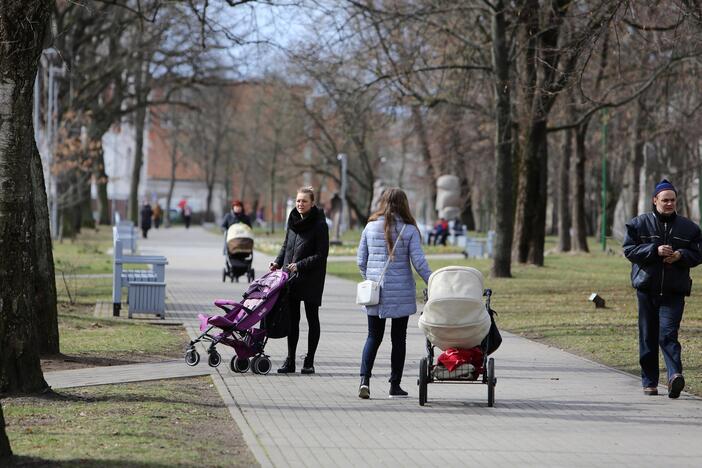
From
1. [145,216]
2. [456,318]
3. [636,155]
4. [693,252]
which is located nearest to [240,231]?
[693,252]

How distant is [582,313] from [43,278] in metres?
9.15

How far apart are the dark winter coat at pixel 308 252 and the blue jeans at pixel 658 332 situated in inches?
114

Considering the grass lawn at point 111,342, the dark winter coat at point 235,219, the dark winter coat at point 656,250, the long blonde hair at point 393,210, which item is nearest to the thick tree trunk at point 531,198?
the dark winter coat at point 235,219

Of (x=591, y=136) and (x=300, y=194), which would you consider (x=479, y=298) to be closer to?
(x=300, y=194)

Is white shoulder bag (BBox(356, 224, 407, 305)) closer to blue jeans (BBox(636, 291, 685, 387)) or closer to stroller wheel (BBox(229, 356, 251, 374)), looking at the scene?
stroller wheel (BBox(229, 356, 251, 374))

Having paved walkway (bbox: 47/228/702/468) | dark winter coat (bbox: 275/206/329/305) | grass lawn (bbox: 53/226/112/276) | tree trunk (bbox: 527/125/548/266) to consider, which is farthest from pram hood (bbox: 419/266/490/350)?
tree trunk (bbox: 527/125/548/266)

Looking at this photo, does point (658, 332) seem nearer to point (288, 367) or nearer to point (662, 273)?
point (662, 273)

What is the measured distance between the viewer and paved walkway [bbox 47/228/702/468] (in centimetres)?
761

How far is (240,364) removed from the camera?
11523 mm

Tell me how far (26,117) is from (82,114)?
128 feet

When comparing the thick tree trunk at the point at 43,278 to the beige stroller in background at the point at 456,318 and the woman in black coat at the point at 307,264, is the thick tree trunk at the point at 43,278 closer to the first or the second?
the woman in black coat at the point at 307,264

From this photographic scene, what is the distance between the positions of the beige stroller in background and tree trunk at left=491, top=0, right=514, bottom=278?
17244 mm

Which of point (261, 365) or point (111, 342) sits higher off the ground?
point (261, 365)

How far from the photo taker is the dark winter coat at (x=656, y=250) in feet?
34.0
